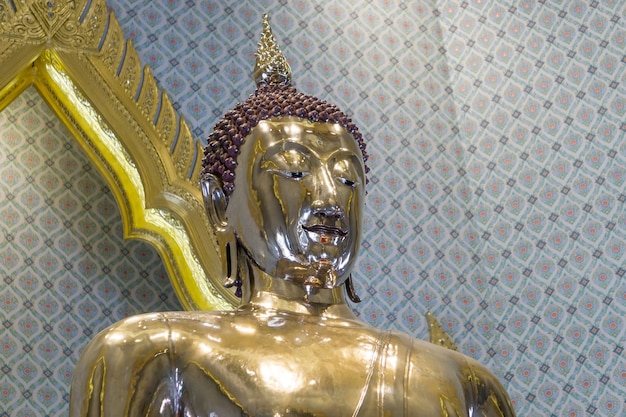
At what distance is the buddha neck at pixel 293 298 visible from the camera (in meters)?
1.81

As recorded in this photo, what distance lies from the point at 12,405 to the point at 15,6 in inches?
41.0

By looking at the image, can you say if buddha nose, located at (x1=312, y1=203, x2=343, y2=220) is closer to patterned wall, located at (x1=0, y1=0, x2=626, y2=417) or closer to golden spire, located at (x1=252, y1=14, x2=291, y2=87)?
golden spire, located at (x1=252, y1=14, x2=291, y2=87)

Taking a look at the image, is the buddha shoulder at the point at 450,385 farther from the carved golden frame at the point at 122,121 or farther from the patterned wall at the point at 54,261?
the patterned wall at the point at 54,261

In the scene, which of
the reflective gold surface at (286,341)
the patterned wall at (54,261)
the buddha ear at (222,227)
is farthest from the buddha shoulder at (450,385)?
the patterned wall at (54,261)

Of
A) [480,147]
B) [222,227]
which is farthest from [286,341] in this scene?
[480,147]

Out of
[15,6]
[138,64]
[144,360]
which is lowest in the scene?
[144,360]

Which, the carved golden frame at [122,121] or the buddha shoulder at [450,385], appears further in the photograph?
the carved golden frame at [122,121]

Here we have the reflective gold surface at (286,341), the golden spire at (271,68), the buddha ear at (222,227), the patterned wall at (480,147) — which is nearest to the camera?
the reflective gold surface at (286,341)

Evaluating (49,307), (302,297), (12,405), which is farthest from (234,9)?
(302,297)

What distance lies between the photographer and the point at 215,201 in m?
1.93

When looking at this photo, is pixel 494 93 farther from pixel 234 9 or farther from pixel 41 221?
pixel 41 221

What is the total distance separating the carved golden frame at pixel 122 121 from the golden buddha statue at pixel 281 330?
65cm

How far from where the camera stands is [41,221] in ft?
8.73

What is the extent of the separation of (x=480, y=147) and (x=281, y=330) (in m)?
1.89
